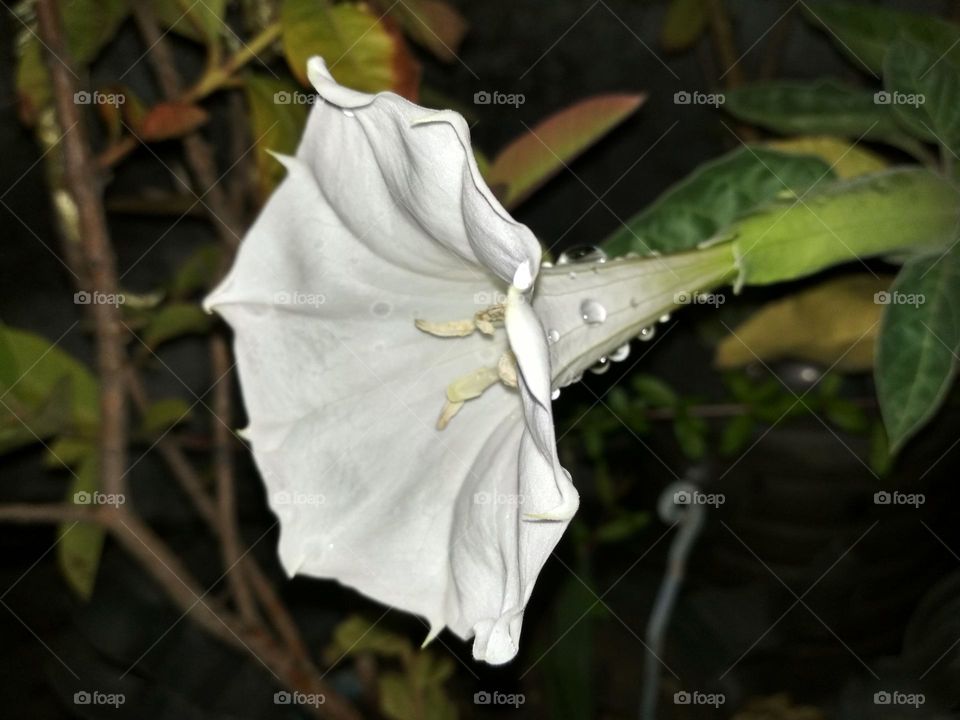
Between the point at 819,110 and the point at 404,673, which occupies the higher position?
the point at 819,110

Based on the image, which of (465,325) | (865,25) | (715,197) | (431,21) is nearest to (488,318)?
(465,325)

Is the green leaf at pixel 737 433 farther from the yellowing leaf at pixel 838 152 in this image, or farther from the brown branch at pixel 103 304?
the brown branch at pixel 103 304

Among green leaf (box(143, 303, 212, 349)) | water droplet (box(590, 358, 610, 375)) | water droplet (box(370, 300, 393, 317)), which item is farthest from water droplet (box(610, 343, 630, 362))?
green leaf (box(143, 303, 212, 349))

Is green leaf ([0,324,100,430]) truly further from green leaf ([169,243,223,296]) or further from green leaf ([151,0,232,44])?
green leaf ([151,0,232,44])

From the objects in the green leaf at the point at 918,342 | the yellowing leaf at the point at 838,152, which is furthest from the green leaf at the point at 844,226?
the yellowing leaf at the point at 838,152

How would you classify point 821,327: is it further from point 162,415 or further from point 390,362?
point 162,415
